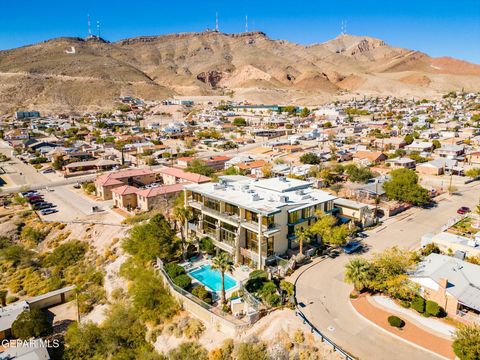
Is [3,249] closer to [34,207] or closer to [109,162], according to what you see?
[34,207]

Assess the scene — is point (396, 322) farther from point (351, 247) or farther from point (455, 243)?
point (455, 243)

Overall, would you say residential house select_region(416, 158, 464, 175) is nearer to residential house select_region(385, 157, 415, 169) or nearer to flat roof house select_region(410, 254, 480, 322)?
residential house select_region(385, 157, 415, 169)

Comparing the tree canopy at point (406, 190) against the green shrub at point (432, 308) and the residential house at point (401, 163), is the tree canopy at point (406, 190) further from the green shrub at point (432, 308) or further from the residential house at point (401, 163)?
the green shrub at point (432, 308)

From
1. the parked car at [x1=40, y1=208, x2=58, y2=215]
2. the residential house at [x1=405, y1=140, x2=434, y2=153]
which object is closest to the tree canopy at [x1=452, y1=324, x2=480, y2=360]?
the parked car at [x1=40, y1=208, x2=58, y2=215]

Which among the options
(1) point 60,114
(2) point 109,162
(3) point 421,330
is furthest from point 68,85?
(3) point 421,330

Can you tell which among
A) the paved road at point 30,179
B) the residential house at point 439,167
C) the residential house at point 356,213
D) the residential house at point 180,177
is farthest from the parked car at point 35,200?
the residential house at point 439,167

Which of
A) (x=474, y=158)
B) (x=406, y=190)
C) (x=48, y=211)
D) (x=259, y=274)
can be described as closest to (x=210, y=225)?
(x=259, y=274)
